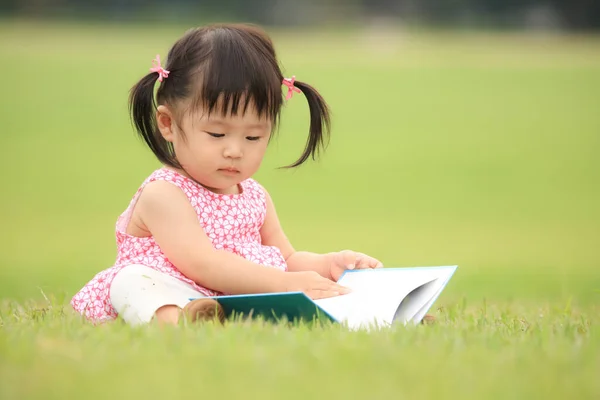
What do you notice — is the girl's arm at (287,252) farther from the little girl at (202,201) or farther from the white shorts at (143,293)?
the white shorts at (143,293)

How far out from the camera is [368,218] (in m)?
9.72

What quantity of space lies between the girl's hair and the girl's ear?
0.12 ft

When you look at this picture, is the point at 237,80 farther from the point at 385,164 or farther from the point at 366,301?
the point at 385,164

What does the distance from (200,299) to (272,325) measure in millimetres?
250

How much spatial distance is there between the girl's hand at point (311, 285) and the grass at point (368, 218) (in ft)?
1.22

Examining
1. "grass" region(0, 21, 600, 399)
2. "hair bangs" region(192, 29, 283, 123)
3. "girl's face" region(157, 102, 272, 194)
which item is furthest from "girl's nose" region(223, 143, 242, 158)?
"grass" region(0, 21, 600, 399)

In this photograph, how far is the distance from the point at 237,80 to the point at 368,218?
6215 mm

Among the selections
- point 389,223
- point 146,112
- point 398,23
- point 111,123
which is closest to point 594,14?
point 398,23

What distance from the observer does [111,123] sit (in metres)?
18.5

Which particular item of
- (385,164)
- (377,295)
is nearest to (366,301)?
(377,295)

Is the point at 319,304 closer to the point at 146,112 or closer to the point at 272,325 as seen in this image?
the point at 272,325

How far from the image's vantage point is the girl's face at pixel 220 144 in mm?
3594

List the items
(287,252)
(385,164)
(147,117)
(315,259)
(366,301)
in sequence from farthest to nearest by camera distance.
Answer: (385,164)
(287,252)
(315,259)
(147,117)
(366,301)

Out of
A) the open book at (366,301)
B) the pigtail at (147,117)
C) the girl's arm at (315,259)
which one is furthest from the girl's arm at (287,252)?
the pigtail at (147,117)
